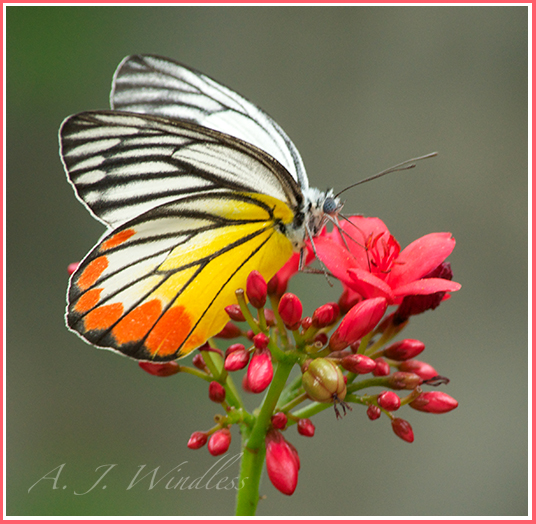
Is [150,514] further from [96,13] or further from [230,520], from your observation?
[96,13]

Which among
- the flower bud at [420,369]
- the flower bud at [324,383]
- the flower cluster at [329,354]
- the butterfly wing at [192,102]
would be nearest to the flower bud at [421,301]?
the flower cluster at [329,354]

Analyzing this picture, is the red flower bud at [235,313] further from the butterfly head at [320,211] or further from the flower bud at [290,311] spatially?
the butterfly head at [320,211]

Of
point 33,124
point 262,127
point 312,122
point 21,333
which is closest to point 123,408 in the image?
point 21,333

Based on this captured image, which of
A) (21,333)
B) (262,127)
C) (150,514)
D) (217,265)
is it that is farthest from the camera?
(21,333)

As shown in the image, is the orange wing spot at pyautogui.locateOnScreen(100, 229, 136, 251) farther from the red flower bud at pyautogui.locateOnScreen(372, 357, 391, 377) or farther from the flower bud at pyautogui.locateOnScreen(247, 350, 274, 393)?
the red flower bud at pyautogui.locateOnScreen(372, 357, 391, 377)

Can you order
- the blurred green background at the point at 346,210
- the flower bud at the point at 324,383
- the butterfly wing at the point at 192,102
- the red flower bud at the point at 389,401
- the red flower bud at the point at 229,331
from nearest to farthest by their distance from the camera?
the flower bud at the point at 324,383 < the red flower bud at the point at 389,401 < the red flower bud at the point at 229,331 < the butterfly wing at the point at 192,102 < the blurred green background at the point at 346,210

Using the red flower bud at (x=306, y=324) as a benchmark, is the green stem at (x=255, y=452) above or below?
below

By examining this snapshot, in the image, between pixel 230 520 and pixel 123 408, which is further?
pixel 123 408
